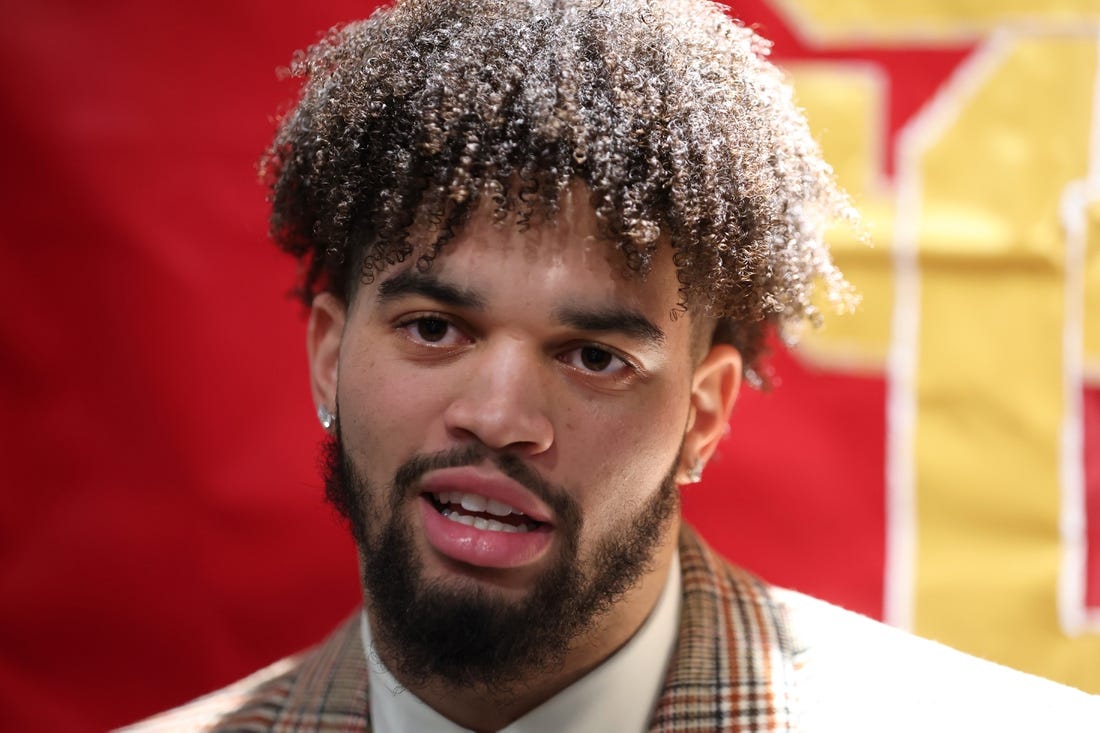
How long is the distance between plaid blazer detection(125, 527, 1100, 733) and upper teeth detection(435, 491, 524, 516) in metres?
0.33

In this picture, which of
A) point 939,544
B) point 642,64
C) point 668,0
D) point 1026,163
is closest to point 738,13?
point 1026,163

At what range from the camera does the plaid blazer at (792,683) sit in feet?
4.69

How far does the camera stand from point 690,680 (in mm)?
1457

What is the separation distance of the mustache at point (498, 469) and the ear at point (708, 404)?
0.71 ft

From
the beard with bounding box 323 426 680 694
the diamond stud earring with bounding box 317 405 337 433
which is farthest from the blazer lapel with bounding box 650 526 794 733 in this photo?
the diamond stud earring with bounding box 317 405 337 433

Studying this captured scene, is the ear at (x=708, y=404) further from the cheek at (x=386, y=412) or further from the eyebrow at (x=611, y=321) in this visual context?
the cheek at (x=386, y=412)

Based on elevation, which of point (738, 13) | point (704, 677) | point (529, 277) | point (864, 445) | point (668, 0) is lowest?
point (704, 677)

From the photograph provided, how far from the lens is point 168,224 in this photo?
2268mm

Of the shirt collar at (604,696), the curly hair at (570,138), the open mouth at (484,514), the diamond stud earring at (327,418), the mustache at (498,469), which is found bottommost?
the shirt collar at (604,696)

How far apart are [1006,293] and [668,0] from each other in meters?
0.92

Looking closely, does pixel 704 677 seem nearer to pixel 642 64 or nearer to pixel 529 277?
pixel 529 277

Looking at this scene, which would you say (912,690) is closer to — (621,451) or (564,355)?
(621,451)

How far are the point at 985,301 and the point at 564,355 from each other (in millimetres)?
1031

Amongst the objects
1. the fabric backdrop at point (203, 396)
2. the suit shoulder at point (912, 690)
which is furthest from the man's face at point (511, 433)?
the fabric backdrop at point (203, 396)
